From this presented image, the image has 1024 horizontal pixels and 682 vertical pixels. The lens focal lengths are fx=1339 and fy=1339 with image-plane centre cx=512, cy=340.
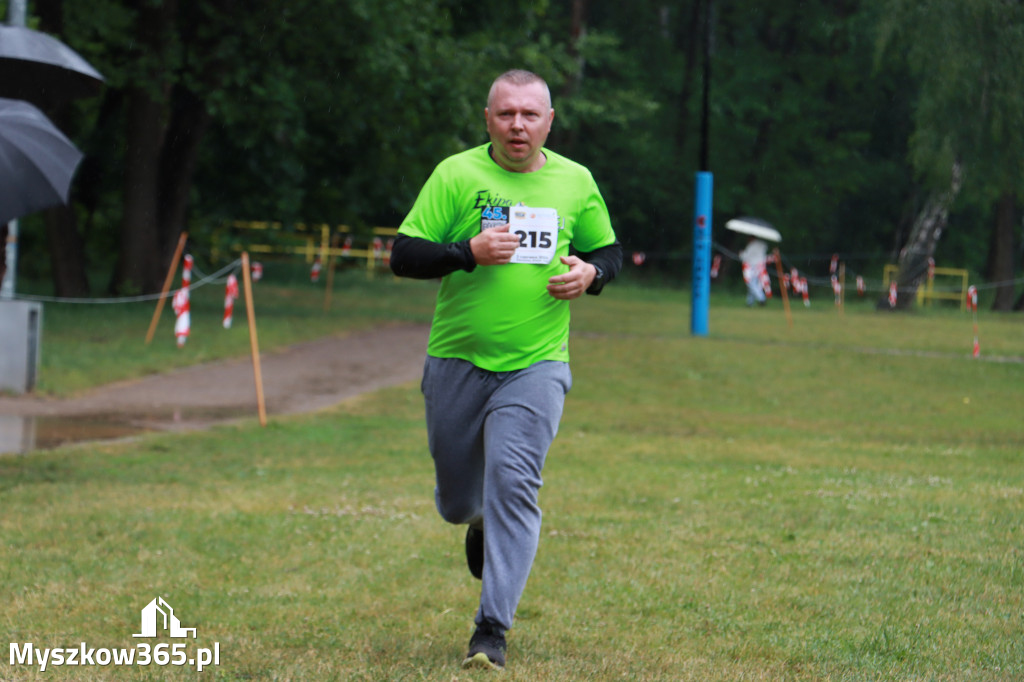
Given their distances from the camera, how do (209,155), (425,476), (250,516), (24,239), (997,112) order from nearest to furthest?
(250,516) → (425,476) → (997,112) → (209,155) → (24,239)

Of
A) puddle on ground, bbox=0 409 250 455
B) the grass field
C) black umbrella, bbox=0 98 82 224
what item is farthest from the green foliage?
black umbrella, bbox=0 98 82 224

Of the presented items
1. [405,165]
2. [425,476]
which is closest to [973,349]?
[405,165]

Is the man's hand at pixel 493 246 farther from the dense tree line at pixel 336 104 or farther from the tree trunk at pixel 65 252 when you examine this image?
the tree trunk at pixel 65 252

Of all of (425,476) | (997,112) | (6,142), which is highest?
(997,112)

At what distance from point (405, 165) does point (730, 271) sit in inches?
1073

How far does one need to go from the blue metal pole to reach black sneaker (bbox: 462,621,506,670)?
18.9 metres

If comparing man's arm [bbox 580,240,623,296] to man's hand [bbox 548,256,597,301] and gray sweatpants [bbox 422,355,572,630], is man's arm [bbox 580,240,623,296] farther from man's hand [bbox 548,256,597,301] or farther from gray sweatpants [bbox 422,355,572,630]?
gray sweatpants [bbox 422,355,572,630]

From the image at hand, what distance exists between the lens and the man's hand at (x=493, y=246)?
436cm

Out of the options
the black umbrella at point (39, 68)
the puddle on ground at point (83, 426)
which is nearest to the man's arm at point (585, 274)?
the black umbrella at point (39, 68)

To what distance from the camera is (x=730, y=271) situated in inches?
2031

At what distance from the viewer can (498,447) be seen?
4.55 metres

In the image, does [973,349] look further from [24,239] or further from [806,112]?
[806,112]

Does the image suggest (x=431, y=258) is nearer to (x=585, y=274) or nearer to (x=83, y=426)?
(x=585, y=274)

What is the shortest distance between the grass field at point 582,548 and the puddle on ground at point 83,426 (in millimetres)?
488
